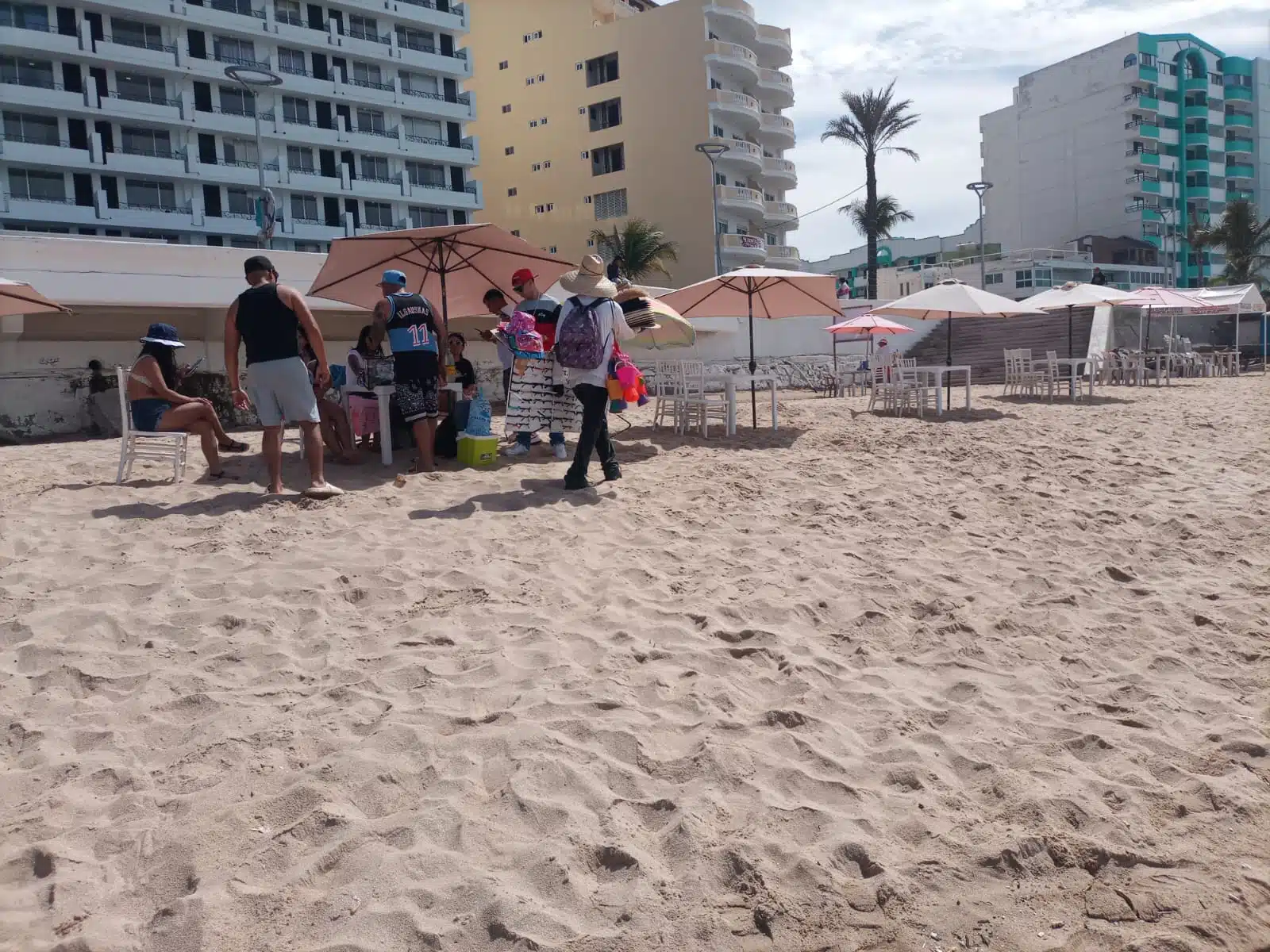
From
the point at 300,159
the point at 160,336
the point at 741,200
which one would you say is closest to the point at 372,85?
the point at 300,159

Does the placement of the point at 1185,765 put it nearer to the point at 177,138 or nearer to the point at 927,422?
the point at 927,422

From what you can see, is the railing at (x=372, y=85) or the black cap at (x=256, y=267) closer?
the black cap at (x=256, y=267)

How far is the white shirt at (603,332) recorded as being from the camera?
6496 mm

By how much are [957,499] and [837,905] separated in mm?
4773

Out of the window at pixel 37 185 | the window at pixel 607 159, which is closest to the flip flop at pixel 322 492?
the window at pixel 37 185

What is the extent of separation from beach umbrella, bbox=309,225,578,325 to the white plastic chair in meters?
1.69

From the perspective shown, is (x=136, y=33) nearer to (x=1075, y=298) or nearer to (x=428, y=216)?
(x=428, y=216)

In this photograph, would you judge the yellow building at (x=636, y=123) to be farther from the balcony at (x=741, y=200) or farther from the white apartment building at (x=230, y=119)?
the white apartment building at (x=230, y=119)

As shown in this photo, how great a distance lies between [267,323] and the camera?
19.7 feet

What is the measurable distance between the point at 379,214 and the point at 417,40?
838cm

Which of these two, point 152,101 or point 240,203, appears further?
point 240,203

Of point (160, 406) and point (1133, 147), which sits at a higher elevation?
point (1133, 147)

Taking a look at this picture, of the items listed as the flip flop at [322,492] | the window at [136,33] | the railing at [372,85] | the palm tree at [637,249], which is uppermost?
the window at [136,33]

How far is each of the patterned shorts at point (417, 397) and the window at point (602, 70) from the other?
39.5m
